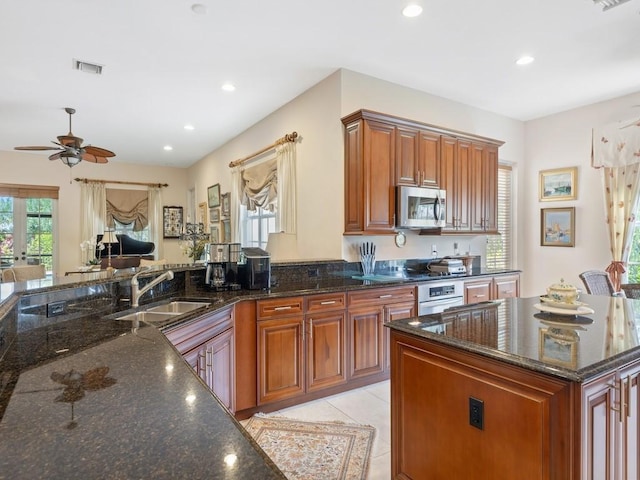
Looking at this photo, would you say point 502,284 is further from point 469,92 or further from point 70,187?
point 70,187

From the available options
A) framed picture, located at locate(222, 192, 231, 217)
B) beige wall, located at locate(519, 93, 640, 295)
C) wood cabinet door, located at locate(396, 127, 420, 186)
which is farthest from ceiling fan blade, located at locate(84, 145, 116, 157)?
beige wall, located at locate(519, 93, 640, 295)

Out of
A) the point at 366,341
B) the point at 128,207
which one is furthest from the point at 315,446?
the point at 128,207

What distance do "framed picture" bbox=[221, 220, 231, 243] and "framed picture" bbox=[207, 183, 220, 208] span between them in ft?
1.55

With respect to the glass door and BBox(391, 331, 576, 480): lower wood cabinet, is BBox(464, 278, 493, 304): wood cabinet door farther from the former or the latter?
the glass door

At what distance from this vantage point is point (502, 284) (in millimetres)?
4121

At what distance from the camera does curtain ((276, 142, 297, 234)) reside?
436 centimetres

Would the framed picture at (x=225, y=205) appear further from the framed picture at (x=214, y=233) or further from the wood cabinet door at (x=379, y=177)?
the wood cabinet door at (x=379, y=177)

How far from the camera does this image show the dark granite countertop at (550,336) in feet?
4.17

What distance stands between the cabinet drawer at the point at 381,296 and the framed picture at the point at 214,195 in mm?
4370

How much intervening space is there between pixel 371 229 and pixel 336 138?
984 millimetres

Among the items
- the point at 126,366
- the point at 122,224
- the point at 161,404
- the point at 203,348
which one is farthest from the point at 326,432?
the point at 122,224

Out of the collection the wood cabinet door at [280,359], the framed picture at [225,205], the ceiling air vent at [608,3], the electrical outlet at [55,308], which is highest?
the ceiling air vent at [608,3]

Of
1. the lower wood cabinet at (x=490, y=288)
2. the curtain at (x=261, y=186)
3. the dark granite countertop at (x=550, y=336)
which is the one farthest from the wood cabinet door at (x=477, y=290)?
the curtain at (x=261, y=186)

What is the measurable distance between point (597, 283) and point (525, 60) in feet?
7.02
